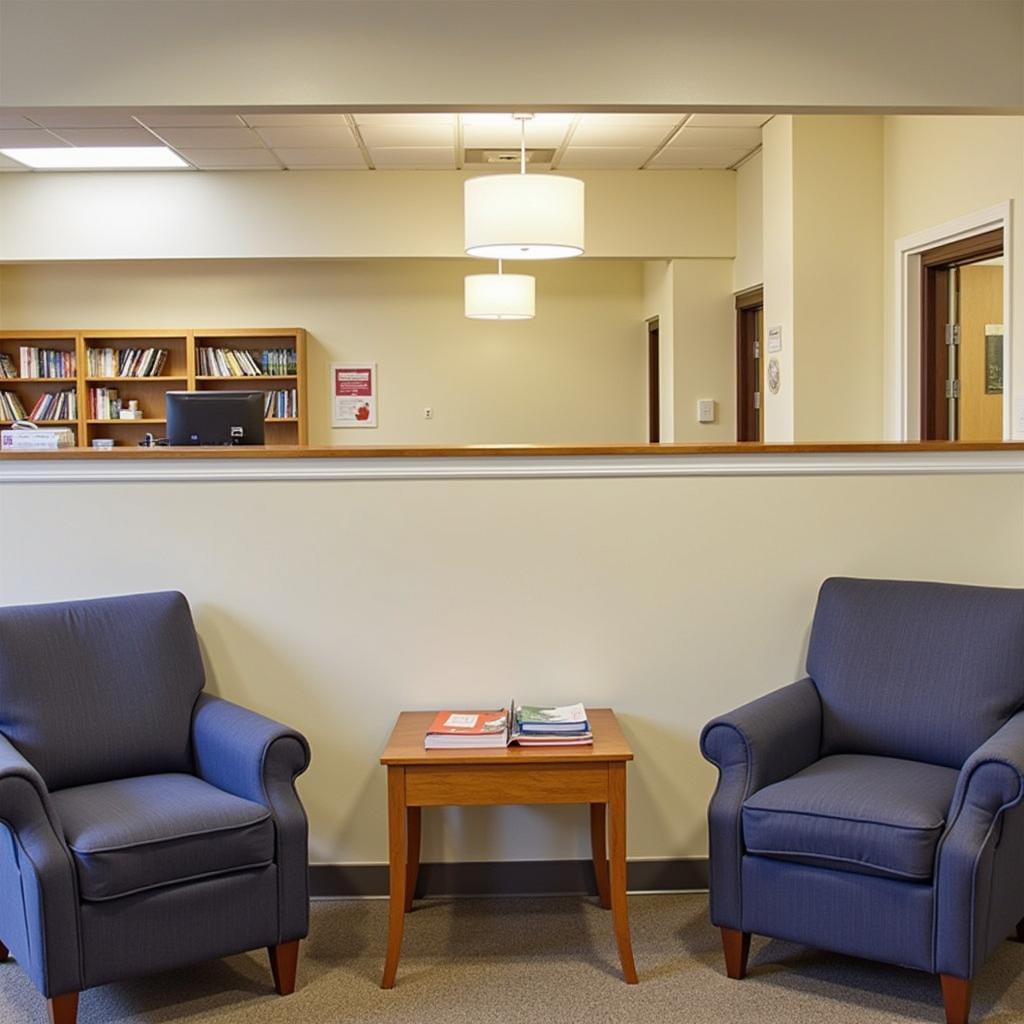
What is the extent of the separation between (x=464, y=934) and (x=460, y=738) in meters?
0.60

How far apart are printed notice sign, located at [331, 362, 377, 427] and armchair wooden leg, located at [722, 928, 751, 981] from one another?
577 cm

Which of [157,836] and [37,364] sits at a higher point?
[37,364]

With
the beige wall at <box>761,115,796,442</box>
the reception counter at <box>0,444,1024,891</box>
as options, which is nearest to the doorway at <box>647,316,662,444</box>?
the beige wall at <box>761,115,796,442</box>

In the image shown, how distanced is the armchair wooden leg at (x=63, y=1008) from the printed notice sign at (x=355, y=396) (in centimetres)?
588

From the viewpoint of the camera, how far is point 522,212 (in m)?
4.78

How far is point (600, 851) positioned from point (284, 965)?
973mm

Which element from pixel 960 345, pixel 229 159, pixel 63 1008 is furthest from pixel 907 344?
pixel 63 1008

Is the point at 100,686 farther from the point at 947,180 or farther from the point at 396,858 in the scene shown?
the point at 947,180

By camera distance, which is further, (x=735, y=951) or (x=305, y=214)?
(x=305, y=214)

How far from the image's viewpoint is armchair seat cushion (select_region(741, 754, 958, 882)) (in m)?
2.68

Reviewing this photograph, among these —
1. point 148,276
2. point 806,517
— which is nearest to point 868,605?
point 806,517

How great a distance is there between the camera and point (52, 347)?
324 inches

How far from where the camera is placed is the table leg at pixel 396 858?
295 cm

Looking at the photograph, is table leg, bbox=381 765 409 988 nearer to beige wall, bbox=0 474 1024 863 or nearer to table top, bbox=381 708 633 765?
table top, bbox=381 708 633 765
